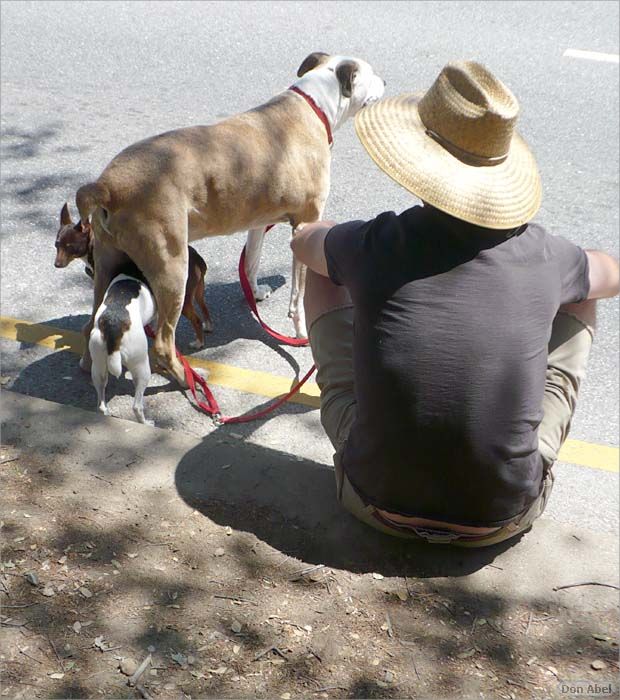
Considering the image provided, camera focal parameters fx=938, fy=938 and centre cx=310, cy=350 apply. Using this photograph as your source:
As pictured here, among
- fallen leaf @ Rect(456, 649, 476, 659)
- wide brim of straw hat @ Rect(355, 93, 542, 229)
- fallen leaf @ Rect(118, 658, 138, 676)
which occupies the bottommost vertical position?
fallen leaf @ Rect(456, 649, 476, 659)

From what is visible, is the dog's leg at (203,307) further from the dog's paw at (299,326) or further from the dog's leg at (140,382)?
the dog's leg at (140,382)

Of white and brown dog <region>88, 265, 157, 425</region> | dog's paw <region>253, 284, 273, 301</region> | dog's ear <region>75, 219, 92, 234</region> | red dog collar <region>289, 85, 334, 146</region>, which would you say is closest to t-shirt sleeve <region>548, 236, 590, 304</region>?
white and brown dog <region>88, 265, 157, 425</region>

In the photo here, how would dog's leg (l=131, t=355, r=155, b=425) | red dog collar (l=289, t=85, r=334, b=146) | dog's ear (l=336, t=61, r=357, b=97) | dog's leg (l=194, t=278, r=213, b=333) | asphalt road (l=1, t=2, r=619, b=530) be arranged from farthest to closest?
→ 1. dog's ear (l=336, t=61, r=357, b=97)
2. red dog collar (l=289, t=85, r=334, b=146)
3. dog's leg (l=194, t=278, r=213, b=333)
4. asphalt road (l=1, t=2, r=619, b=530)
5. dog's leg (l=131, t=355, r=155, b=425)

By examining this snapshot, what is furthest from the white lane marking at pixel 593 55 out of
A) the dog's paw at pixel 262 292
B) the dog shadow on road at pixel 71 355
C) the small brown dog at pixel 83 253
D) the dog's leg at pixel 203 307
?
the small brown dog at pixel 83 253

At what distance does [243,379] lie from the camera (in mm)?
4734

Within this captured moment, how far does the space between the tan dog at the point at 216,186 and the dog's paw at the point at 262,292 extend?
0.57 feet

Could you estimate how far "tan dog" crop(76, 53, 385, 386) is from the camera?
13.3 feet

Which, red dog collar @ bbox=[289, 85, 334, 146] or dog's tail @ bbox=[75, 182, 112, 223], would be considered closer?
dog's tail @ bbox=[75, 182, 112, 223]

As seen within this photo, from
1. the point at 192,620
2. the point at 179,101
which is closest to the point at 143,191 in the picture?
the point at 192,620

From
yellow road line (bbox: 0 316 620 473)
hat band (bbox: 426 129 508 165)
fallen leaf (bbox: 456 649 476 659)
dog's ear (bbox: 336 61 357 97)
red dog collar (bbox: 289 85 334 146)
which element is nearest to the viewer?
fallen leaf (bbox: 456 649 476 659)

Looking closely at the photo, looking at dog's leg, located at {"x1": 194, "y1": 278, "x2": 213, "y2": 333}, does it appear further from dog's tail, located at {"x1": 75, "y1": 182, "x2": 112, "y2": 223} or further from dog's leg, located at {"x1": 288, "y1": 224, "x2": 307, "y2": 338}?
dog's tail, located at {"x1": 75, "y1": 182, "x2": 112, "y2": 223}

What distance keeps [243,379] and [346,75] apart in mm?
1704

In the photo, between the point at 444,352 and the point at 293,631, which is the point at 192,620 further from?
the point at 444,352

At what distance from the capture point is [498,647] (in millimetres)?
2764
